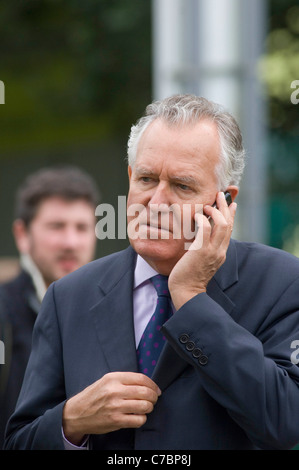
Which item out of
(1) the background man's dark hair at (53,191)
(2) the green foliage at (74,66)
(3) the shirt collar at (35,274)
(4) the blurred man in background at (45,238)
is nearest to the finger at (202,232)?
(4) the blurred man in background at (45,238)

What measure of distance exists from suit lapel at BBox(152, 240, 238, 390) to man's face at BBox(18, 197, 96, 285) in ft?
6.17

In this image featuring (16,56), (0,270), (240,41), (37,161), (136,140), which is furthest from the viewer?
(37,161)

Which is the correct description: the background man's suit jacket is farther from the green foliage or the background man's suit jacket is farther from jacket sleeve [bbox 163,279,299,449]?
the green foliage

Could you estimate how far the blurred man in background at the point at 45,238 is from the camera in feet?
12.9

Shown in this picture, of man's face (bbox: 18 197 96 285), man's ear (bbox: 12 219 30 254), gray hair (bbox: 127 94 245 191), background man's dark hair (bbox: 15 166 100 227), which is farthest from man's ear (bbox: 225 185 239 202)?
man's ear (bbox: 12 219 30 254)

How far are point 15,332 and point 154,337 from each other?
61.8 inches

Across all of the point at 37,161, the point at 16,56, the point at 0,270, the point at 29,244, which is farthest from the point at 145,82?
the point at 29,244

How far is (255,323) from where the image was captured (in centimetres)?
228

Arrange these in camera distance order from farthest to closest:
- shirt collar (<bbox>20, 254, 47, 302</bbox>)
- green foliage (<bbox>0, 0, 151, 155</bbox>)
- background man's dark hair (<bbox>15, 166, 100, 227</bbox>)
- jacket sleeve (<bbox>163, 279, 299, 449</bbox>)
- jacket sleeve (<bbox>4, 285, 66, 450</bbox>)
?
green foliage (<bbox>0, 0, 151, 155</bbox>) < background man's dark hair (<bbox>15, 166, 100, 227</bbox>) < shirt collar (<bbox>20, 254, 47, 302</bbox>) < jacket sleeve (<bbox>4, 285, 66, 450</bbox>) < jacket sleeve (<bbox>163, 279, 299, 449</bbox>)

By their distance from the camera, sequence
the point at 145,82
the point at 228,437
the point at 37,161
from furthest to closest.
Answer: the point at 37,161 → the point at 145,82 → the point at 228,437

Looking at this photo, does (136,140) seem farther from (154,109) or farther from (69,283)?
(69,283)

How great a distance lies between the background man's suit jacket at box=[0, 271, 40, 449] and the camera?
11.9 ft
